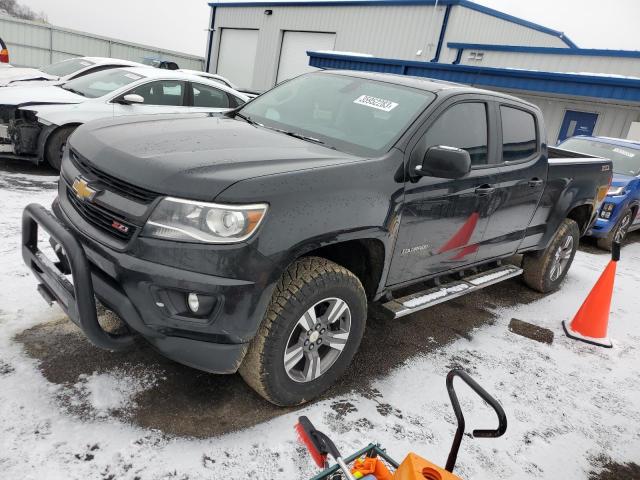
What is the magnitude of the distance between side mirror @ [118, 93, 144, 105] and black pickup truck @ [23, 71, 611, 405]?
303 centimetres

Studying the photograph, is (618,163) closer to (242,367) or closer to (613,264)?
(613,264)

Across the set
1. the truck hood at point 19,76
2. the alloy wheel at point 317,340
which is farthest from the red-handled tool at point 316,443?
the truck hood at point 19,76

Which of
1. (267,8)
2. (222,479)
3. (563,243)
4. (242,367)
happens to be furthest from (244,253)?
(267,8)

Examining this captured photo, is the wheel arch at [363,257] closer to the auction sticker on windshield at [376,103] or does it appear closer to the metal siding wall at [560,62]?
the auction sticker on windshield at [376,103]

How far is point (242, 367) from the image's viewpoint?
8.13 ft

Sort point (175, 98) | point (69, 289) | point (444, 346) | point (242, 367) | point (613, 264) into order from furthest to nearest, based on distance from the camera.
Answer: point (175, 98), point (613, 264), point (444, 346), point (242, 367), point (69, 289)

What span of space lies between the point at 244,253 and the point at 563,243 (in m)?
4.12

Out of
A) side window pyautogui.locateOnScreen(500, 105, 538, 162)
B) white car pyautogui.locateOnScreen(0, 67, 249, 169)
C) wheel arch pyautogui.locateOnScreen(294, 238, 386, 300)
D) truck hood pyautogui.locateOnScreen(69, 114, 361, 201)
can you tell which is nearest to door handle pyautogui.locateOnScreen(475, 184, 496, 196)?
side window pyautogui.locateOnScreen(500, 105, 538, 162)

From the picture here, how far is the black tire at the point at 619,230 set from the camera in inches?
300

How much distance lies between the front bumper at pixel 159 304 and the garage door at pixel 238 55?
2341cm

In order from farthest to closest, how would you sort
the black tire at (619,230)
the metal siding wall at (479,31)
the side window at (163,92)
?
the metal siding wall at (479,31), the black tire at (619,230), the side window at (163,92)

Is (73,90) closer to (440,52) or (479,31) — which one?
(440,52)

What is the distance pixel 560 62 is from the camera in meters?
14.6

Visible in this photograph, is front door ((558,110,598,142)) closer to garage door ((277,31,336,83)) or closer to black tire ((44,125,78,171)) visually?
garage door ((277,31,336,83))
